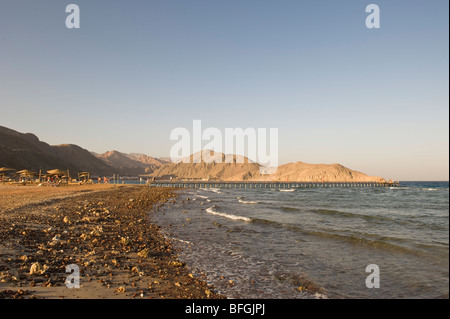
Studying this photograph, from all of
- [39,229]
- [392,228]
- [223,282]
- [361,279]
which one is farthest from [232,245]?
[392,228]

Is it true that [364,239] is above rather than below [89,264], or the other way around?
below

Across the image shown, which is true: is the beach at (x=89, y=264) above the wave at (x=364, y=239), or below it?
above

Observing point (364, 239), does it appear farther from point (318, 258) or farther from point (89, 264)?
point (89, 264)

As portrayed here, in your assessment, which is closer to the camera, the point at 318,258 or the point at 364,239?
the point at 318,258

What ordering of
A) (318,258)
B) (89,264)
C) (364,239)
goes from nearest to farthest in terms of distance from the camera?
1. (89,264)
2. (318,258)
3. (364,239)

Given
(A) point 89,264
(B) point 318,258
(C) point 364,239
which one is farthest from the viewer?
(C) point 364,239

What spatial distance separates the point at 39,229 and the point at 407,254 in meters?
18.2

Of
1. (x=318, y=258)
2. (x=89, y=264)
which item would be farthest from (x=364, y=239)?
(x=89, y=264)

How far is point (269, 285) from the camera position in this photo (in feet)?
26.7

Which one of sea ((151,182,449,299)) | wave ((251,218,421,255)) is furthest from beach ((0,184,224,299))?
wave ((251,218,421,255))

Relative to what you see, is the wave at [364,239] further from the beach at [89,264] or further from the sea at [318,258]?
the beach at [89,264]

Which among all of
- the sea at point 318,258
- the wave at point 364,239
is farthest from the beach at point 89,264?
the wave at point 364,239

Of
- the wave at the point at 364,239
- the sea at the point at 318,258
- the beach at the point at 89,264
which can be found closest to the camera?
the beach at the point at 89,264
